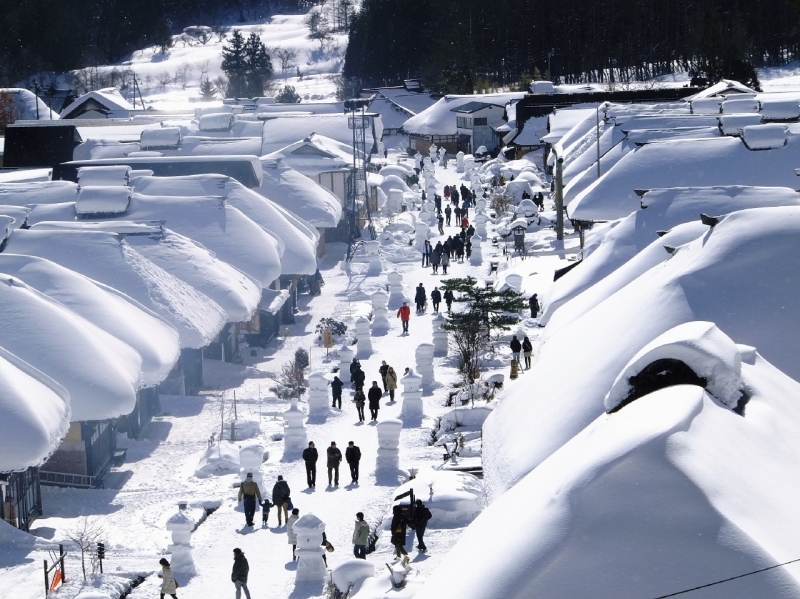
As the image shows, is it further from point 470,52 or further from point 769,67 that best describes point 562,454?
point 470,52

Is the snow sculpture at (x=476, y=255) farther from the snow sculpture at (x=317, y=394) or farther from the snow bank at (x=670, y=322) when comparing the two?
the snow bank at (x=670, y=322)

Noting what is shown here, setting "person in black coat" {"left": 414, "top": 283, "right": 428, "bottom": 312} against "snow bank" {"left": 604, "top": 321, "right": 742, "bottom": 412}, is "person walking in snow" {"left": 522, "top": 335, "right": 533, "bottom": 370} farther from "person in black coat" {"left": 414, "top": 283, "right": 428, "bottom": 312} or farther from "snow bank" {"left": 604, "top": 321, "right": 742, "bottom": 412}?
"snow bank" {"left": 604, "top": 321, "right": 742, "bottom": 412}

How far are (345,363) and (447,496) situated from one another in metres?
9.56

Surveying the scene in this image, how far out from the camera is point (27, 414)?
16156 mm

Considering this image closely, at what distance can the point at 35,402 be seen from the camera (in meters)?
16.6

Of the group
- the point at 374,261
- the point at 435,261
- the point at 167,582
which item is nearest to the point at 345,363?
the point at 167,582

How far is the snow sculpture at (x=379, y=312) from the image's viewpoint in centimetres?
3008

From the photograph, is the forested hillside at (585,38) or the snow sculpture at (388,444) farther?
the forested hillside at (585,38)

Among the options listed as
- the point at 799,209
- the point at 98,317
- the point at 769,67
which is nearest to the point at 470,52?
the point at 769,67

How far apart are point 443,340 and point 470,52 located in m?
72.8

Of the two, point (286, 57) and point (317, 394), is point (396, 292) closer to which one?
point (317, 394)

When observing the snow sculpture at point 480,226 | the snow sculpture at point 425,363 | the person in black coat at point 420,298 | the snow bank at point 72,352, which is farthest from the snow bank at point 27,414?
the snow sculpture at point 480,226

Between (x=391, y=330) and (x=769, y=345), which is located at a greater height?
(x=769, y=345)

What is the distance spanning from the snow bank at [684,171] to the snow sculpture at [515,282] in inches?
181
